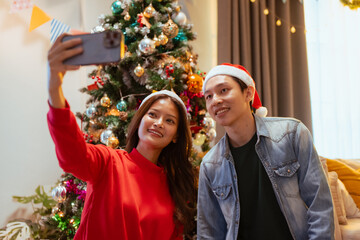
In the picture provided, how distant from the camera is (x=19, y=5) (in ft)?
9.77

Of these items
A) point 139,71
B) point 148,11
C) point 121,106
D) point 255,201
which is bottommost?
point 255,201

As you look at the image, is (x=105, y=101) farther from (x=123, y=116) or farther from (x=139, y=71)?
(x=139, y=71)

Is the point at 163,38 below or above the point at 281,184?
above

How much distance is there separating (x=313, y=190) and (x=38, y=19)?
2.84 meters

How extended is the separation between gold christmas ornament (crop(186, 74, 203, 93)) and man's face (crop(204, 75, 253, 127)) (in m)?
0.54

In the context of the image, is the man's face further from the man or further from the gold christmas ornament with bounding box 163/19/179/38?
the gold christmas ornament with bounding box 163/19/179/38

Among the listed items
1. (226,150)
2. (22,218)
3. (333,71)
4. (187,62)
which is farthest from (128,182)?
(333,71)

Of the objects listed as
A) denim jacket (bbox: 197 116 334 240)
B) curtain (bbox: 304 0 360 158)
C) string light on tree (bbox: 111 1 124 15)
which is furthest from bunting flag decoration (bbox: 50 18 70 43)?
curtain (bbox: 304 0 360 158)

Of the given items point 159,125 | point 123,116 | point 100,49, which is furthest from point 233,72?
point 100,49

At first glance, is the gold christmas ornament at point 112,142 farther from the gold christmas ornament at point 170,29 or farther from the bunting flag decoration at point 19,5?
the bunting flag decoration at point 19,5

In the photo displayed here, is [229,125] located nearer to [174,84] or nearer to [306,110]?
[174,84]

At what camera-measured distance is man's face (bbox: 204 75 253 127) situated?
1.59 m

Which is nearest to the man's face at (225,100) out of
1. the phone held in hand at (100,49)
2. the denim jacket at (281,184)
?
the denim jacket at (281,184)

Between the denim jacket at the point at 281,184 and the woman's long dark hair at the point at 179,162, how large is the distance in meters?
0.10
